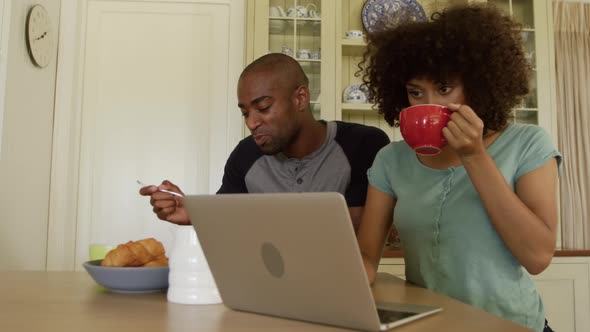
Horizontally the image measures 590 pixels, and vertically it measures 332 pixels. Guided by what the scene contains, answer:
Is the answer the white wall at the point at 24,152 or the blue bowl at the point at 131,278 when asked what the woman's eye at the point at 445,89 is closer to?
the blue bowl at the point at 131,278

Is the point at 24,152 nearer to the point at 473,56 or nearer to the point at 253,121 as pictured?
the point at 253,121

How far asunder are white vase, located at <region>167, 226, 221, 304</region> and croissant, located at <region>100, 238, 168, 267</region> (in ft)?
0.35

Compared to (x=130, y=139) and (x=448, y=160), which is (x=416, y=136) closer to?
(x=448, y=160)

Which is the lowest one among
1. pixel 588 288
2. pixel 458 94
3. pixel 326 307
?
pixel 588 288

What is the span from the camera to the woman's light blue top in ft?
3.04

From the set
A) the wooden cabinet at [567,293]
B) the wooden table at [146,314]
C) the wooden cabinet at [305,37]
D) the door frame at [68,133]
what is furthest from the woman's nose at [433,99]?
the door frame at [68,133]

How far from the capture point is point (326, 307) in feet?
1.97

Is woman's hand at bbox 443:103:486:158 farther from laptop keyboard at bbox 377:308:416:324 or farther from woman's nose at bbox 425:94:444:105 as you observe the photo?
laptop keyboard at bbox 377:308:416:324

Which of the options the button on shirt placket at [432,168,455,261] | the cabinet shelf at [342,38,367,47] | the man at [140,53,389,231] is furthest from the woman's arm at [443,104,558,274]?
the cabinet shelf at [342,38,367,47]

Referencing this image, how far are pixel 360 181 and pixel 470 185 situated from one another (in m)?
0.53

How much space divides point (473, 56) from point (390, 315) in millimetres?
627

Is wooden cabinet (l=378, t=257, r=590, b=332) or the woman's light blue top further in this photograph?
wooden cabinet (l=378, t=257, r=590, b=332)

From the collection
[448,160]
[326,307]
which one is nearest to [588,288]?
[448,160]

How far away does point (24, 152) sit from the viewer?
238 centimetres
